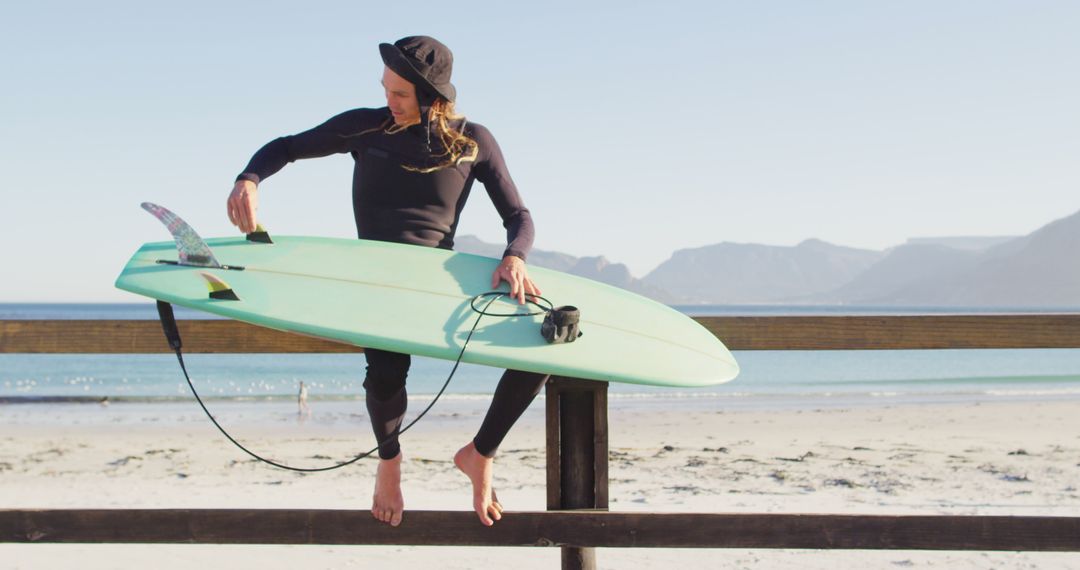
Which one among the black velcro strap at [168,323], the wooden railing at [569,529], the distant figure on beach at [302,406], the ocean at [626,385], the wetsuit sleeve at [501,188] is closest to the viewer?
the black velcro strap at [168,323]

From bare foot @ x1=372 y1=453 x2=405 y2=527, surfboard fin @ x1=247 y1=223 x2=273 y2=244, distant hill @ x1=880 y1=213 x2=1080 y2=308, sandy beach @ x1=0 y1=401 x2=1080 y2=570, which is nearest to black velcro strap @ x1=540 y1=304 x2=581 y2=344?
bare foot @ x1=372 y1=453 x2=405 y2=527

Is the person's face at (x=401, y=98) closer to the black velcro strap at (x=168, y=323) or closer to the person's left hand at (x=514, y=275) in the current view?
the person's left hand at (x=514, y=275)

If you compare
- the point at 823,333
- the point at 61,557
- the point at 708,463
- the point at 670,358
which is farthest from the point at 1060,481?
the point at 61,557

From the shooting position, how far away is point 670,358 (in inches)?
90.7

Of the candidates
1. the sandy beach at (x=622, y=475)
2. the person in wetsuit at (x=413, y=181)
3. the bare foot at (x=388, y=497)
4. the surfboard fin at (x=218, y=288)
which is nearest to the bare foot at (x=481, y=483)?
the person in wetsuit at (x=413, y=181)

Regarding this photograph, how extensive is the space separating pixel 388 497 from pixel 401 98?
3.08 feet

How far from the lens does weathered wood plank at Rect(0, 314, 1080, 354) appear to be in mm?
2463

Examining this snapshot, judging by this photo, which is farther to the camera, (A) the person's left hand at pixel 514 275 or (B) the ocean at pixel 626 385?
(B) the ocean at pixel 626 385

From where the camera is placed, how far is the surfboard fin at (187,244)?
6.92 ft

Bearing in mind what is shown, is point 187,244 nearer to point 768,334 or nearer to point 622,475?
point 768,334

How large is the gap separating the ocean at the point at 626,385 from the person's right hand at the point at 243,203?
10.7 meters

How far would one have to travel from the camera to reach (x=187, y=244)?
217 centimetres

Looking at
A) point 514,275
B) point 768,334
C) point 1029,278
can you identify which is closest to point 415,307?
point 514,275

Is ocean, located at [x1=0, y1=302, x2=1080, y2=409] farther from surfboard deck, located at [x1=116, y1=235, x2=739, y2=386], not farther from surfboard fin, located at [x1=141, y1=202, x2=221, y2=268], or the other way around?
surfboard fin, located at [x1=141, y1=202, x2=221, y2=268]
